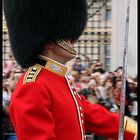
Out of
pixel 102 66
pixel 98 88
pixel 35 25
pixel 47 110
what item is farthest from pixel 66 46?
pixel 102 66

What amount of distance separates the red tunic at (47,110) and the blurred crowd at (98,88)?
2351 mm

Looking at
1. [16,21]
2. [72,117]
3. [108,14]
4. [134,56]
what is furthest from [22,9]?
[108,14]

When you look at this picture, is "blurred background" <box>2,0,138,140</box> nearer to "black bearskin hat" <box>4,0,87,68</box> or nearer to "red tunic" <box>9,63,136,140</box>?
"black bearskin hat" <box>4,0,87,68</box>

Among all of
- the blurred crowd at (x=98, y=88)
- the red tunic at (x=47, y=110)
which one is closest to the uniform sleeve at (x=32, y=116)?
the red tunic at (x=47, y=110)

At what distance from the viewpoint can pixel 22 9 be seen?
6.95 feet

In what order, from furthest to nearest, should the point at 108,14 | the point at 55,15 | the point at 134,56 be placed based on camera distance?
1. the point at 108,14
2. the point at 134,56
3. the point at 55,15

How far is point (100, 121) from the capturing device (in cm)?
221

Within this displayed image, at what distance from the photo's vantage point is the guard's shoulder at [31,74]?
1.96 meters

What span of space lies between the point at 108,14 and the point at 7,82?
2.98 m

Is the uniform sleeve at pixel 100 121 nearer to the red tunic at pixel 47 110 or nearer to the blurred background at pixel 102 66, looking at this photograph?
the red tunic at pixel 47 110

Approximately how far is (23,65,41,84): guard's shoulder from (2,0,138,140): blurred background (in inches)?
48.6

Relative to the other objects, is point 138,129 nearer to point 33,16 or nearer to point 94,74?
point 33,16

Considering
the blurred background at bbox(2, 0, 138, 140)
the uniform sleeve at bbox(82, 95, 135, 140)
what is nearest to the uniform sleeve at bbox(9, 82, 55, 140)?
the uniform sleeve at bbox(82, 95, 135, 140)

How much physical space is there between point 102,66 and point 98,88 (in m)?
1.47
